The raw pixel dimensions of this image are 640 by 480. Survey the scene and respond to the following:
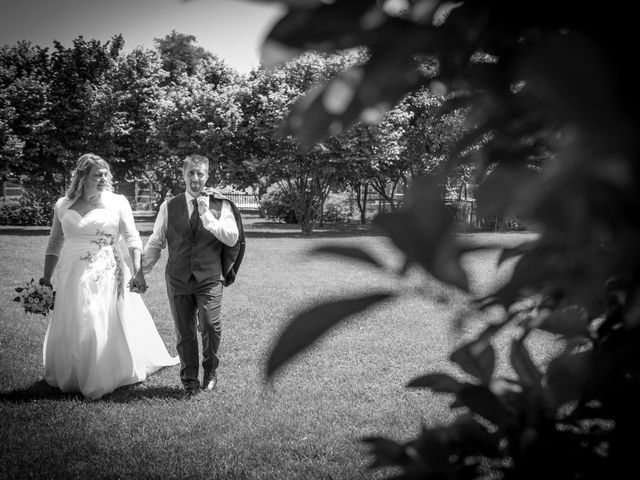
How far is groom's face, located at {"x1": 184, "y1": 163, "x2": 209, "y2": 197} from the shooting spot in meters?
5.48

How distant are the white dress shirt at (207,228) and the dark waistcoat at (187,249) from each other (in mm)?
95

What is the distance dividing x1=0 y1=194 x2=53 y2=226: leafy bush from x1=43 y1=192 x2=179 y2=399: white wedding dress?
28.6m

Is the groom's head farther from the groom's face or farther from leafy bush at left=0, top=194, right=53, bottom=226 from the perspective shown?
leafy bush at left=0, top=194, right=53, bottom=226

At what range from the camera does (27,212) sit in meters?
31.6

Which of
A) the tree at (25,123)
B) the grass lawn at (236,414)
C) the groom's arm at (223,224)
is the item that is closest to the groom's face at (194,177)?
the groom's arm at (223,224)

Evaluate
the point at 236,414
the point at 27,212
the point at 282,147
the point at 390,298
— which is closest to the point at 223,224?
the point at 236,414

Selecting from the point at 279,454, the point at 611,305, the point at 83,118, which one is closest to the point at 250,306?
the point at 279,454

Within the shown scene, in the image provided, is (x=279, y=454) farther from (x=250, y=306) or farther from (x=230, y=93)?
(x=230, y=93)

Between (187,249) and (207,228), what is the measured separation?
32 cm

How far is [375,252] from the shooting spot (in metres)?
0.67

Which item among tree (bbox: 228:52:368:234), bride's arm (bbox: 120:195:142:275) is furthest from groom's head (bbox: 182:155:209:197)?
tree (bbox: 228:52:368:234)

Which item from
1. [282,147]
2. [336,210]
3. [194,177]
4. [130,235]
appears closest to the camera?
[194,177]

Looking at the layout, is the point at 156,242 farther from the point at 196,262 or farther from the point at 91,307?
the point at 91,307

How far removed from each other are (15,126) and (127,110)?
502 cm
